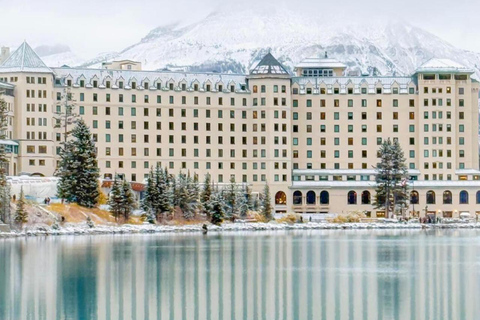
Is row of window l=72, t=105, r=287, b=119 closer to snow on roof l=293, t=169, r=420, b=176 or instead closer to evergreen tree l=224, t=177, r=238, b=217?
snow on roof l=293, t=169, r=420, b=176

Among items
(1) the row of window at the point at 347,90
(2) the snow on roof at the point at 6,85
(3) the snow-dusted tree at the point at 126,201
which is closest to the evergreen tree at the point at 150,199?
(3) the snow-dusted tree at the point at 126,201

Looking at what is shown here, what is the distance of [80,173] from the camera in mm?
123875

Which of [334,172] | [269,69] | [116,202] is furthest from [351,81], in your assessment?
[116,202]

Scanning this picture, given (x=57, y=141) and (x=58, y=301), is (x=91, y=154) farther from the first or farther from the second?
(x=58, y=301)

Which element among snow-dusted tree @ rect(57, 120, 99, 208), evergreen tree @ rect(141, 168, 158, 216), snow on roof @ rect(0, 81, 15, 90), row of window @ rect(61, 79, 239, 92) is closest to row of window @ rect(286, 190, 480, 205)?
row of window @ rect(61, 79, 239, 92)

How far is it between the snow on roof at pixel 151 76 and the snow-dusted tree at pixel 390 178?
27967 mm

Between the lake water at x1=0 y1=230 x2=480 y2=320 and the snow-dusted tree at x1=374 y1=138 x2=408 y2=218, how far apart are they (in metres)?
71.5

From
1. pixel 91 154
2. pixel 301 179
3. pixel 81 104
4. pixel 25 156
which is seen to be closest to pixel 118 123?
pixel 81 104

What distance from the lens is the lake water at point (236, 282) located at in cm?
4575

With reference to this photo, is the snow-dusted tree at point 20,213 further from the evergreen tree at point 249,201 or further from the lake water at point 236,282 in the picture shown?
the evergreen tree at point 249,201

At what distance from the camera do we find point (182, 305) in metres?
47.3

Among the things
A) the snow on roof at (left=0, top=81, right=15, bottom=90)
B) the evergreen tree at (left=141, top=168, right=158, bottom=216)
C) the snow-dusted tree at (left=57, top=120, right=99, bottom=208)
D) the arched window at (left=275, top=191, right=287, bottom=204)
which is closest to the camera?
the snow-dusted tree at (left=57, top=120, right=99, bottom=208)

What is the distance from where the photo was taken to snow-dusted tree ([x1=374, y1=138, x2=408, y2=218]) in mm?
160250

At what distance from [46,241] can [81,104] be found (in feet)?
236
